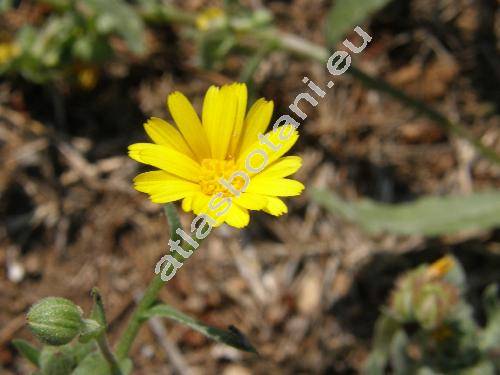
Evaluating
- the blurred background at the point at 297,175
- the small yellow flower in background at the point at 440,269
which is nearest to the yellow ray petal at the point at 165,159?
the blurred background at the point at 297,175

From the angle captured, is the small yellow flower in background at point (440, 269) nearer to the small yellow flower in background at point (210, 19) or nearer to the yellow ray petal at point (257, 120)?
the yellow ray petal at point (257, 120)

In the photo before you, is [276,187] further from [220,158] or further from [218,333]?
[218,333]

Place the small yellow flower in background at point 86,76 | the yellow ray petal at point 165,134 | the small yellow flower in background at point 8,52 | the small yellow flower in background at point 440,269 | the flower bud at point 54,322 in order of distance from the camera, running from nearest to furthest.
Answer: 1. the flower bud at point 54,322
2. the yellow ray petal at point 165,134
3. the small yellow flower in background at point 440,269
4. the small yellow flower in background at point 8,52
5. the small yellow flower in background at point 86,76

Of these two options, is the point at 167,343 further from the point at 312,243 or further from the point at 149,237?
the point at 312,243

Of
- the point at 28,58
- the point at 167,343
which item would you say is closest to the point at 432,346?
the point at 167,343

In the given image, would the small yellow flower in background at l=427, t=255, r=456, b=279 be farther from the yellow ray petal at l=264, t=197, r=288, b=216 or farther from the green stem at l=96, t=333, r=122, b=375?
the green stem at l=96, t=333, r=122, b=375
